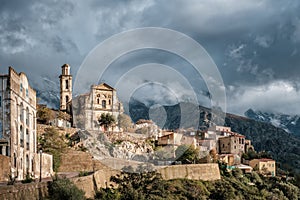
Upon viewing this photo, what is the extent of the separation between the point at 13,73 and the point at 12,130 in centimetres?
465

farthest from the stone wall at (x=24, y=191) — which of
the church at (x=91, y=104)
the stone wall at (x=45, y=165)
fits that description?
the church at (x=91, y=104)

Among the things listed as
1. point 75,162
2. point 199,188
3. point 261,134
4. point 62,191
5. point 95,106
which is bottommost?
point 199,188

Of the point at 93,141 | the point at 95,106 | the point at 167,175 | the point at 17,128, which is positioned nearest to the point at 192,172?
the point at 167,175

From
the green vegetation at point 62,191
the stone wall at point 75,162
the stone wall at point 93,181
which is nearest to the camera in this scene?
the green vegetation at point 62,191

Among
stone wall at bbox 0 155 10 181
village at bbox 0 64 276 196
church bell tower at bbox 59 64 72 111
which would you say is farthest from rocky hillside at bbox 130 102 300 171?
stone wall at bbox 0 155 10 181

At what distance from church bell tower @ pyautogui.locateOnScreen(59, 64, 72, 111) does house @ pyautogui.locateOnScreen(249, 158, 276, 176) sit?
114 feet

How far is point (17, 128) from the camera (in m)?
35.0

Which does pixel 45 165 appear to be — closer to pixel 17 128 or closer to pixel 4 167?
pixel 17 128

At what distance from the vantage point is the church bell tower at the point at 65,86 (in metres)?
72.9

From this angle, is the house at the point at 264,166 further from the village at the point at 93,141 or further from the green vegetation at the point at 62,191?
the green vegetation at the point at 62,191

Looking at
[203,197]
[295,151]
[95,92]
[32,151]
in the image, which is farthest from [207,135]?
[295,151]

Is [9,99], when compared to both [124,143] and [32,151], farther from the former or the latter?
[124,143]

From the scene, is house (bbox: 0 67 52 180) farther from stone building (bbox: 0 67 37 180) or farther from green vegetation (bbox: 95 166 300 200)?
green vegetation (bbox: 95 166 300 200)

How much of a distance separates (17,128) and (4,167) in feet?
17.1
